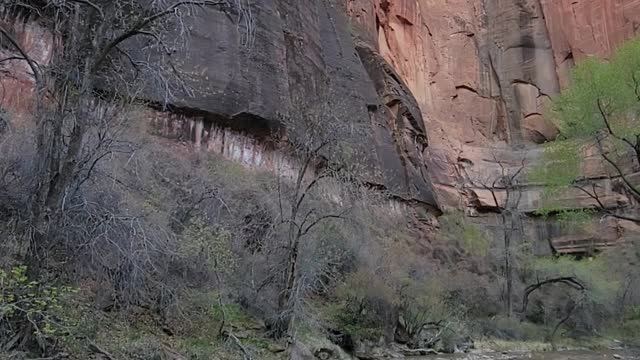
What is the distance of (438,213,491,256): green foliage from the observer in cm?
3126

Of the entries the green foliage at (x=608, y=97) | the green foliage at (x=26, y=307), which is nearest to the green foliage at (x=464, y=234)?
the green foliage at (x=608, y=97)

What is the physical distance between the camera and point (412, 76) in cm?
4212

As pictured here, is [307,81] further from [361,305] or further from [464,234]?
[464,234]

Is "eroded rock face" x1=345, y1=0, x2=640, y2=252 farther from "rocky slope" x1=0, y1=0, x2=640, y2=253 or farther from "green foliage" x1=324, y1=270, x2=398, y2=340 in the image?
"green foliage" x1=324, y1=270, x2=398, y2=340

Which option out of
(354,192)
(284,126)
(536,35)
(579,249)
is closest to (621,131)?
(354,192)

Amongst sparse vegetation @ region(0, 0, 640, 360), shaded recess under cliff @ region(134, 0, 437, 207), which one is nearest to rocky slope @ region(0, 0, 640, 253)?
shaded recess under cliff @ region(134, 0, 437, 207)

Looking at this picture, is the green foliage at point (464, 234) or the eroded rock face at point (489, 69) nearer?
the green foliage at point (464, 234)

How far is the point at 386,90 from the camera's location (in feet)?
109

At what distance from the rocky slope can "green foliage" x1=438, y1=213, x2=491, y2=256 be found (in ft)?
6.61

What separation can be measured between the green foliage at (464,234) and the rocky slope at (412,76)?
6.61 ft

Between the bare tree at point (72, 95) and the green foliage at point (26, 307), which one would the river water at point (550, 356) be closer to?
the green foliage at point (26, 307)

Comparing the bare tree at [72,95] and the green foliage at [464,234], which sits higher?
the bare tree at [72,95]

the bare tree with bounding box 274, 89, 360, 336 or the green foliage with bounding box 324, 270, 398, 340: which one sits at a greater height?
the bare tree with bounding box 274, 89, 360, 336

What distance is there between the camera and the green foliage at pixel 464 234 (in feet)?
103
